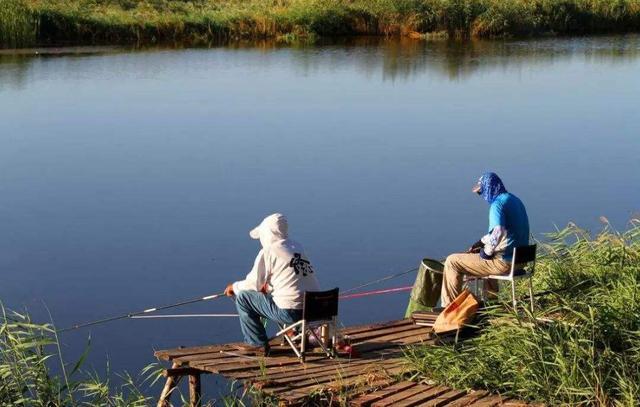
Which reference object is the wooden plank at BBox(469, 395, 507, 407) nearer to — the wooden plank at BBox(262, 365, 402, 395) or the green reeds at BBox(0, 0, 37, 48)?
the wooden plank at BBox(262, 365, 402, 395)

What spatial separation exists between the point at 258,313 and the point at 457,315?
109cm

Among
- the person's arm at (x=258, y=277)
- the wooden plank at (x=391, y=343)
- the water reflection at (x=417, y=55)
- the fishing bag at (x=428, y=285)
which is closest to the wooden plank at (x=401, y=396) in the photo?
the wooden plank at (x=391, y=343)

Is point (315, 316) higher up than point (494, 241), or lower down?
lower down

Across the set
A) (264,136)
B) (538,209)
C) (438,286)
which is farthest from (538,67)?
Result: (438,286)

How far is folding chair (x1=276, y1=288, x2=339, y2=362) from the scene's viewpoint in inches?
227

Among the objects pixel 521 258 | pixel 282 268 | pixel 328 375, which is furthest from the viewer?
pixel 521 258

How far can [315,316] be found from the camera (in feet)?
19.1

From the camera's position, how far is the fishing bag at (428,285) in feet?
24.0

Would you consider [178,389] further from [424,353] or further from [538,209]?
[538,209]

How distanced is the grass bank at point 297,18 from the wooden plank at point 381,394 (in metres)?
22.3

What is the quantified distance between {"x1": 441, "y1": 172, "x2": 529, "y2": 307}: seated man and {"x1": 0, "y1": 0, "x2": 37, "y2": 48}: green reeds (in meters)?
20.8

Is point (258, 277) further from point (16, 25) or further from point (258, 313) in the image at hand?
point (16, 25)

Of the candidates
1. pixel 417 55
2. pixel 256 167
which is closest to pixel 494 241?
pixel 256 167

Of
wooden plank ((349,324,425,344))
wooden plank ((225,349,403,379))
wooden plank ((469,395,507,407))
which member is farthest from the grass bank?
wooden plank ((469,395,507,407))
